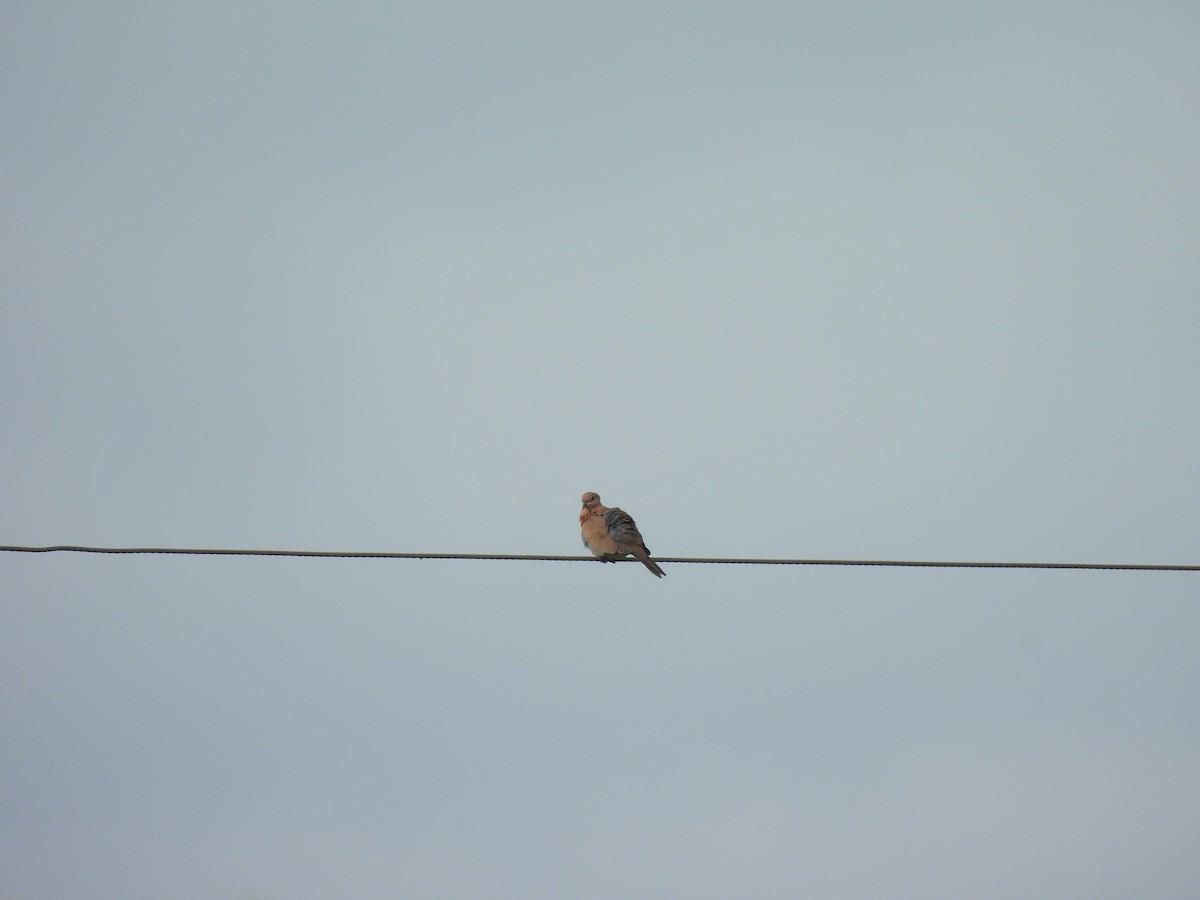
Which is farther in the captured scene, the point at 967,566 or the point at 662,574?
the point at 662,574

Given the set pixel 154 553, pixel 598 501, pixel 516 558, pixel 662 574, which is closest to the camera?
pixel 154 553

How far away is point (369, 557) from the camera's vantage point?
11.0m

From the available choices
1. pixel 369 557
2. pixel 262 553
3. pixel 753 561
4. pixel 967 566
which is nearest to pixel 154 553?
pixel 262 553

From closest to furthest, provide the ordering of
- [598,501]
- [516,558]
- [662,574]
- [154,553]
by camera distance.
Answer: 1. [154,553]
2. [516,558]
3. [662,574]
4. [598,501]

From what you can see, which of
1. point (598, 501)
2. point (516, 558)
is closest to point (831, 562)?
point (516, 558)

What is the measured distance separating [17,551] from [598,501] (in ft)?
29.5

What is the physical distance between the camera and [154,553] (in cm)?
1064

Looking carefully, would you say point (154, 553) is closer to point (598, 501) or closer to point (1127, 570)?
point (1127, 570)

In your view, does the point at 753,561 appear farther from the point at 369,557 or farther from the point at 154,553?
the point at 154,553

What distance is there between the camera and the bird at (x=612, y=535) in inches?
695

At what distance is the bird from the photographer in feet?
57.9

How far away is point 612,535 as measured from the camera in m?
17.9

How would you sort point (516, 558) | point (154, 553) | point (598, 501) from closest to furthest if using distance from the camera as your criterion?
point (154, 553) < point (516, 558) < point (598, 501)

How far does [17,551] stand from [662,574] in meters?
8.11
